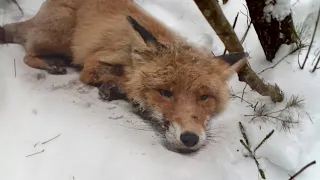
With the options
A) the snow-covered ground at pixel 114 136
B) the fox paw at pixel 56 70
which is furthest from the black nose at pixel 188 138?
the fox paw at pixel 56 70

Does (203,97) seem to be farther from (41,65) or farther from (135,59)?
(41,65)

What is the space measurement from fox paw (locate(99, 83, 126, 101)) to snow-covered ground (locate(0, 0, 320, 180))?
0.17 ft

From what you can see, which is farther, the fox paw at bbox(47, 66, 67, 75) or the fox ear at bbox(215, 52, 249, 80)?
the fox paw at bbox(47, 66, 67, 75)

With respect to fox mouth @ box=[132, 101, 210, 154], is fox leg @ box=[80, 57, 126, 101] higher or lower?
higher

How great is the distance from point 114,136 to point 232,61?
0.91 m

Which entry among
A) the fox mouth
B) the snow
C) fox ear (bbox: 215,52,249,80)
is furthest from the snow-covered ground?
the snow

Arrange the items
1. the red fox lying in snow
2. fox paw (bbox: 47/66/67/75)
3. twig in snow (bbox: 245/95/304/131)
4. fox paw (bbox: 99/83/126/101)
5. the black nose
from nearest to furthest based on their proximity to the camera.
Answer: the black nose, the red fox lying in snow, twig in snow (bbox: 245/95/304/131), fox paw (bbox: 99/83/126/101), fox paw (bbox: 47/66/67/75)

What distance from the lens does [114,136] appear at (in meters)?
2.77

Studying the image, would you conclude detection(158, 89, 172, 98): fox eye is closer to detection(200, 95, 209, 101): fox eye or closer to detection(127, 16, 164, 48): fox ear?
detection(200, 95, 209, 101): fox eye

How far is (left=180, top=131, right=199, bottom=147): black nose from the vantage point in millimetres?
2588

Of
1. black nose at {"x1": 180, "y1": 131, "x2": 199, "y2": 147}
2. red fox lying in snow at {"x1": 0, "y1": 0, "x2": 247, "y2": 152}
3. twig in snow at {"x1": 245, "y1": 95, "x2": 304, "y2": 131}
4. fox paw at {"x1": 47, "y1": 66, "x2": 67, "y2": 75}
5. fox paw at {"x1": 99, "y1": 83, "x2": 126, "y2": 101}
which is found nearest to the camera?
black nose at {"x1": 180, "y1": 131, "x2": 199, "y2": 147}

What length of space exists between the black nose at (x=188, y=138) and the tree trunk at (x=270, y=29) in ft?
3.55

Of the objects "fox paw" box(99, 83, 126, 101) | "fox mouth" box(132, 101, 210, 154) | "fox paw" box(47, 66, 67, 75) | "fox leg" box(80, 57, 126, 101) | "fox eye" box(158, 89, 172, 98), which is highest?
"fox paw" box(47, 66, 67, 75)

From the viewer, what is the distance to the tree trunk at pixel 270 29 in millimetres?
3221
